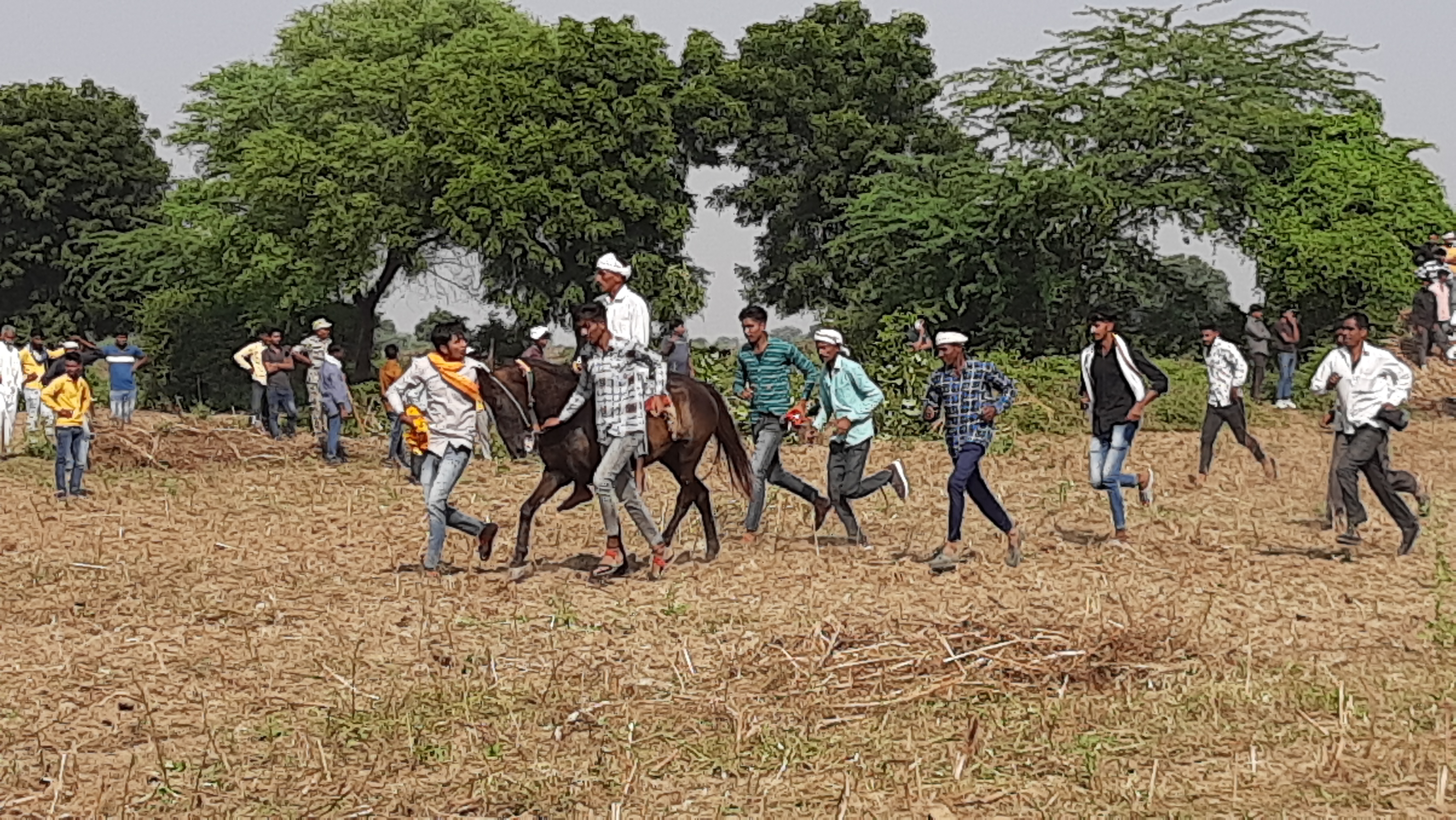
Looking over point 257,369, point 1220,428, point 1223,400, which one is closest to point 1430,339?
point 1220,428

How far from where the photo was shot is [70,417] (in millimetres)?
15555

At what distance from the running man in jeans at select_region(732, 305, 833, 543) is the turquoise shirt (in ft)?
0.76

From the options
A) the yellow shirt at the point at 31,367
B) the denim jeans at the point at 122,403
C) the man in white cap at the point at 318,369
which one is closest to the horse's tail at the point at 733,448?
the man in white cap at the point at 318,369

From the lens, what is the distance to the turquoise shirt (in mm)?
11797

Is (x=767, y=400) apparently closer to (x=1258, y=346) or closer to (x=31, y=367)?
(x=31, y=367)

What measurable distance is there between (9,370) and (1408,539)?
1542cm

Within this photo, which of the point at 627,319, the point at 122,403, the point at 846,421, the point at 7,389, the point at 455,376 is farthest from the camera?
the point at 122,403

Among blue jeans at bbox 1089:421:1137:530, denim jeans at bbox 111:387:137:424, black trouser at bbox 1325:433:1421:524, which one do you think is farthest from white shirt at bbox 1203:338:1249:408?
denim jeans at bbox 111:387:137:424

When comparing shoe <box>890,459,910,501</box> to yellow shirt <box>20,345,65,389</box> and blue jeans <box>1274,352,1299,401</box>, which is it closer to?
yellow shirt <box>20,345,65,389</box>

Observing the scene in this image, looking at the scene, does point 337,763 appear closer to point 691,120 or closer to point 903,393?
point 903,393

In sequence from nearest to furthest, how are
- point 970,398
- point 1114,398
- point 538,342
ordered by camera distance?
point 970,398
point 1114,398
point 538,342

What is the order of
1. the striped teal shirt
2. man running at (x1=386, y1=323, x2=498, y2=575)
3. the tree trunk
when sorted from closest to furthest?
man running at (x1=386, y1=323, x2=498, y2=575)
the striped teal shirt
the tree trunk

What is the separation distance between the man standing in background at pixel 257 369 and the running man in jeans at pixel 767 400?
10851 millimetres

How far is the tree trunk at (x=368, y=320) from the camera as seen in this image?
39.7 m
